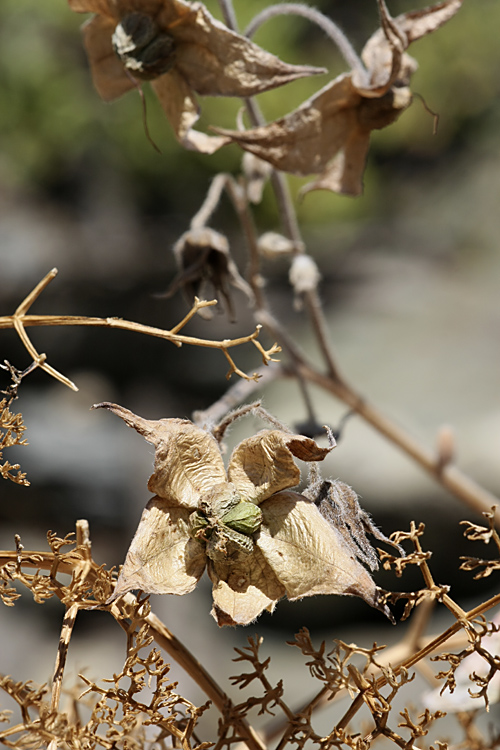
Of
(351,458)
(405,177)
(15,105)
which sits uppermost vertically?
(15,105)

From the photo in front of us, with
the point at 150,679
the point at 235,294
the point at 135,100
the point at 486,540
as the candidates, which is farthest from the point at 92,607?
the point at 135,100

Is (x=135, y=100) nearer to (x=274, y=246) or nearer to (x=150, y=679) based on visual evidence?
(x=274, y=246)

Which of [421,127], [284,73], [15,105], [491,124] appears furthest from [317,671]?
[491,124]

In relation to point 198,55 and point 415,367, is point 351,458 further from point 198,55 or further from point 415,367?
point 198,55

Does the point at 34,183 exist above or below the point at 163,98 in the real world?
above

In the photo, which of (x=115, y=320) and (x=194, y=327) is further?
(x=194, y=327)

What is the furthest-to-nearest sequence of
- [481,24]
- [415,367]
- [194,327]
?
[481,24] → [194,327] → [415,367]

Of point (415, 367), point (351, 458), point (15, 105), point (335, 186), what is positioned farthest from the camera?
point (15, 105)

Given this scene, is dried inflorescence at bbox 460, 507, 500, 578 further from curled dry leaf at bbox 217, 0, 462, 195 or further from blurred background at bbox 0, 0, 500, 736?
blurred background at bbox 0, 0, 500, 736

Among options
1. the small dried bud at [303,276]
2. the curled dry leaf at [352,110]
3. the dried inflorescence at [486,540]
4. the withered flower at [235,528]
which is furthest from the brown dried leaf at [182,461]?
the small dried bud at [303,276]
